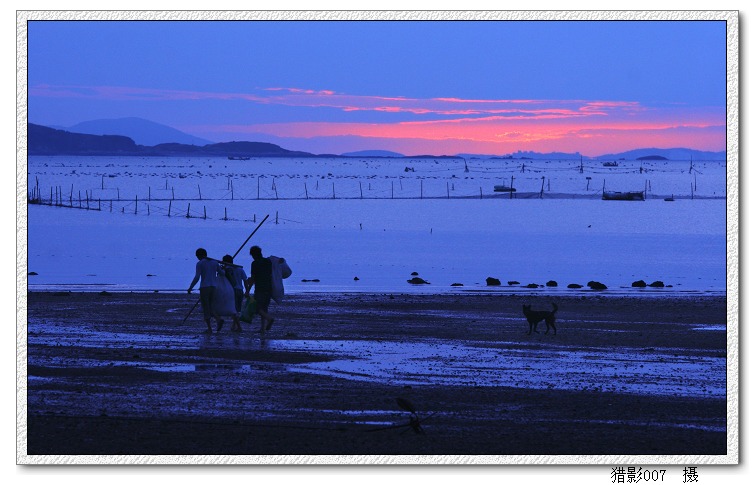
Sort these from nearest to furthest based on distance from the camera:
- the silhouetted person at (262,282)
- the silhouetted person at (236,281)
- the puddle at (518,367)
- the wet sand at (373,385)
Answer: the wet sand at (373,385)
the puddle at (518,367)
the silhouetted person at (262,282)
the silhouetted person at (236,281)

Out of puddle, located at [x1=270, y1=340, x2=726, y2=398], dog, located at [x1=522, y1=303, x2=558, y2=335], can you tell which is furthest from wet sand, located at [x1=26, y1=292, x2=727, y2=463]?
dog, located at [x1=522, y1=303, x2=558, y2=335]

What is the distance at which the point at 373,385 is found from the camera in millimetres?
12641

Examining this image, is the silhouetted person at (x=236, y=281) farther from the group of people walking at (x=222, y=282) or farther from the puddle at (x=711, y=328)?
the puddle at (x=711, y=328)

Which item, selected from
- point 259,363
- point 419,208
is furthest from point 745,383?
point 419,208

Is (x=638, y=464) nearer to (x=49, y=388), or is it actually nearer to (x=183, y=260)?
(x=49, y=388)

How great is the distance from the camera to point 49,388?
12.0 meters

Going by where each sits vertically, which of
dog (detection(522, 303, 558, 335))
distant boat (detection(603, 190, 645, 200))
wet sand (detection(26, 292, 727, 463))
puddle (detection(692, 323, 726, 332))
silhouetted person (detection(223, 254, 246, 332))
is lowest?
wet sand (detection(26, 292, 727, 463))

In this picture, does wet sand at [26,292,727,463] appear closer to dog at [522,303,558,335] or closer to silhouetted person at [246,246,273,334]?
dog at [522,303,558,335]

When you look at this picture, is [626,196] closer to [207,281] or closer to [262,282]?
[262,282]

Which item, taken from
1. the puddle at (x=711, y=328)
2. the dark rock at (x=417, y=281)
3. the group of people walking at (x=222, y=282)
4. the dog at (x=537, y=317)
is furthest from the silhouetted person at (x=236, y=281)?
the dark rock at (x=417, y=281)

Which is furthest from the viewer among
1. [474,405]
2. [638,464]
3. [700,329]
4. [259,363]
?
[700,329]

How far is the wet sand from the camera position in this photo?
966 centimetres

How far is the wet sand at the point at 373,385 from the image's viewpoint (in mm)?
9656

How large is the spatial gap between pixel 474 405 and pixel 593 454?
2.58 metres
